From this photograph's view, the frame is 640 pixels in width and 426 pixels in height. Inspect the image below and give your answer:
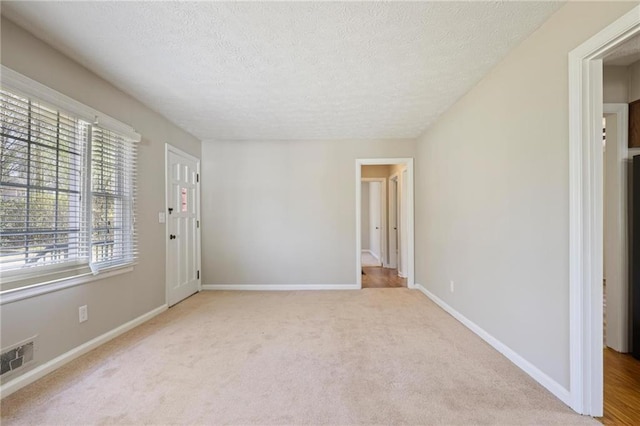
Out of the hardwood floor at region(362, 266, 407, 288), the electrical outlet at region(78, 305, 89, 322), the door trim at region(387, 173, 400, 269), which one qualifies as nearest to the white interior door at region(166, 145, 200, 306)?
the electrical outlet at region(78, 305, 89, 322)

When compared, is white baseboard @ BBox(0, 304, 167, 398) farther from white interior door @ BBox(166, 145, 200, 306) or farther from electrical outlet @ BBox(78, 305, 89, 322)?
white interior door @ BBox(166, 145, 200, 306)

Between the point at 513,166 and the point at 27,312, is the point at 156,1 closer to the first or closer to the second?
the point at 27,312

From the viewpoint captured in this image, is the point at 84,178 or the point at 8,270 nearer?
the point at 8,270

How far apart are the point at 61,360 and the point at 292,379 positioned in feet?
5.66

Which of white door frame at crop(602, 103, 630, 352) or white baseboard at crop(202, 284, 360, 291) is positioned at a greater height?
white door frame at crop(602, 103, 630, 352)

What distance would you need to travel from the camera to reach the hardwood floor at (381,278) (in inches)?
189

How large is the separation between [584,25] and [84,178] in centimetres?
353

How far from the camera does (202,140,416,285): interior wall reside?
4.52m

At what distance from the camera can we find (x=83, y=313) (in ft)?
7.67

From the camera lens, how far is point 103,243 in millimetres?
2543

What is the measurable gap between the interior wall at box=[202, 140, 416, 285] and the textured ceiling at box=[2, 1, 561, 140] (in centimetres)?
128

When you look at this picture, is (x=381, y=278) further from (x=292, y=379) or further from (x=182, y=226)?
(x=292, y=379)

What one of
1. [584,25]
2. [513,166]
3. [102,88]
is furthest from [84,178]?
[584,25]

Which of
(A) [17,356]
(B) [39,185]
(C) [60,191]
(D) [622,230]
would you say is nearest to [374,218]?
(D) [622,230]
